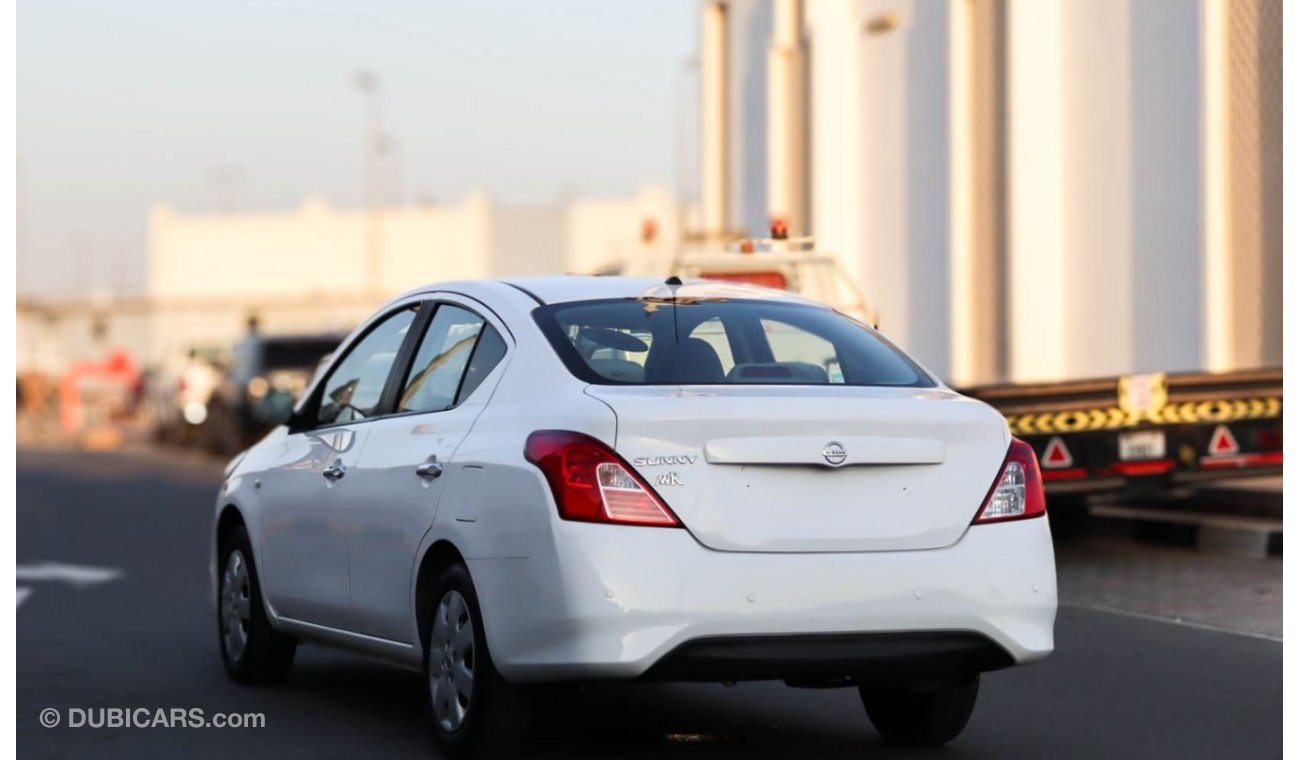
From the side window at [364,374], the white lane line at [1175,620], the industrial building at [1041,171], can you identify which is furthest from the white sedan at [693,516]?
the industrial building at [1041,171]

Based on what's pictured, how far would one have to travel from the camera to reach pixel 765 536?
6.65 metres

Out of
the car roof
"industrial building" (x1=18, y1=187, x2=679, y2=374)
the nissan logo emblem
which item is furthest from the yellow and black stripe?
"industrial building" (x1=18, y1=187, x2=679, y2=374)

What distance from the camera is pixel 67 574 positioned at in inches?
579

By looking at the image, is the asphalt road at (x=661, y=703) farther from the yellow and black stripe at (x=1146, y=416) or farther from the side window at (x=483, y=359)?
the yellow and black stripe at (x=1146, y=416)

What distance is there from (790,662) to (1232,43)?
16.0 meters

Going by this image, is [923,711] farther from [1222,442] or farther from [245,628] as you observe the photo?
[1222,442]

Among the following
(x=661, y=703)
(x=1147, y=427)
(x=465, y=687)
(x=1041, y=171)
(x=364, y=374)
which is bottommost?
(x=661, y=703)

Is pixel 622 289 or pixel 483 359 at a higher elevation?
pixel 622 289

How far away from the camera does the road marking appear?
14.1m

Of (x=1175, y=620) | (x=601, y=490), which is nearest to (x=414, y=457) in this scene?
(x=601, y=490)

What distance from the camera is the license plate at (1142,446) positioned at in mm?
14227

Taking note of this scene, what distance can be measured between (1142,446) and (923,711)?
700 cm

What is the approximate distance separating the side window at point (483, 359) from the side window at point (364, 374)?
732 mm

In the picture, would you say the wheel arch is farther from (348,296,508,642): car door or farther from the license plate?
the license plate
